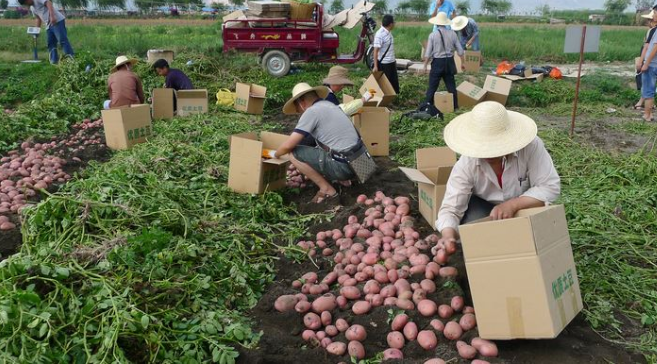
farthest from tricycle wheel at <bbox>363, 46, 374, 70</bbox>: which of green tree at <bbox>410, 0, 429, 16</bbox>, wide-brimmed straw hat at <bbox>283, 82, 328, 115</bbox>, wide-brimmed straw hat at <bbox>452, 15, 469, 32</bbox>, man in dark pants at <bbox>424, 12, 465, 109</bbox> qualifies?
green tree at <bbox>410, 0, 429, 16</bbox>

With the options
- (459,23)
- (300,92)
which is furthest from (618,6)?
(300,92)

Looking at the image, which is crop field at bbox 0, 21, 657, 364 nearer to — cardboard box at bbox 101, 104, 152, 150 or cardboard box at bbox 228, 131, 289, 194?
cardboard box at bbox 228, 131, 289, 194

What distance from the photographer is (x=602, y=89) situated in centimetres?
1081

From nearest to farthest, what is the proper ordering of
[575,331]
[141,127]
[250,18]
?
→ [575,331]
[141,127]
[250,18]

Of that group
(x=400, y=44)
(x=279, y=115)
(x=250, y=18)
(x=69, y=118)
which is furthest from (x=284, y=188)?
(x=400, y=44)

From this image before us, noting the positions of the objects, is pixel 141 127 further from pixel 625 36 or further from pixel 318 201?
pixel 625 36

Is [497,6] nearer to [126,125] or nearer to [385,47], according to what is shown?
[385,47]

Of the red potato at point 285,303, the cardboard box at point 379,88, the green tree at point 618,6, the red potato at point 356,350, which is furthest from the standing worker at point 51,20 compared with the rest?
the green tree at point 618,6

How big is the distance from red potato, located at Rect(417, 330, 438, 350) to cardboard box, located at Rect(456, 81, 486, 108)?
644 centimetres

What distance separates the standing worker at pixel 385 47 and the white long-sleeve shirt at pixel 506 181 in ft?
17.8

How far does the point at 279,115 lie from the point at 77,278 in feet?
19.5

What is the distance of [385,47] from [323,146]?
414 cm

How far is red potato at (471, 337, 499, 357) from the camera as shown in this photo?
94.9 inches

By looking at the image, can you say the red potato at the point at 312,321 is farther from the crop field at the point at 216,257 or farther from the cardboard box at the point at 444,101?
the cardboard box at the point at 444,101
